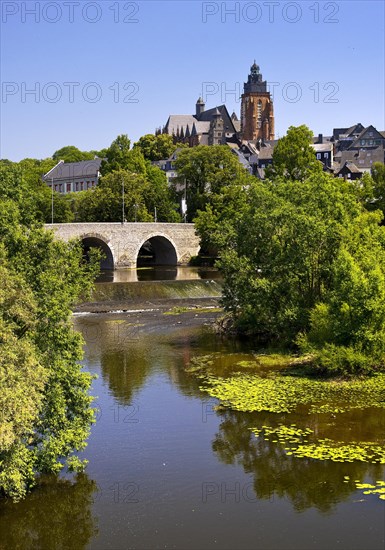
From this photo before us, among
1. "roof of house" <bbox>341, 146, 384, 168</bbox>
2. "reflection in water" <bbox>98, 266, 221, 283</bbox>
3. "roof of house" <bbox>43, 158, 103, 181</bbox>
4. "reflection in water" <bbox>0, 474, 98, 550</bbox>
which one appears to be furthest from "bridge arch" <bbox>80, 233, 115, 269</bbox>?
"roof of house" <bbox>341, 146, 384, 168</bbox>

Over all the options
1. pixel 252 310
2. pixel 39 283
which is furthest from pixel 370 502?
pixel 252 310

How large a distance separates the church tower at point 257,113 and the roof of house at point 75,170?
58.0 meters

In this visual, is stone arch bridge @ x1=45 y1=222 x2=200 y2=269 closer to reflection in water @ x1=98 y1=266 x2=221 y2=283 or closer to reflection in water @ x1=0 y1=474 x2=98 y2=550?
reflection in water @ x1=98 y1=266 x2=221 y2=283

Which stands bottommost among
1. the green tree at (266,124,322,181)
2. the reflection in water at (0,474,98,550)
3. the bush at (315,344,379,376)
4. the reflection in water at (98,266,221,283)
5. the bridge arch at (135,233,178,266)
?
the reflection in water at (0,474,98,550)

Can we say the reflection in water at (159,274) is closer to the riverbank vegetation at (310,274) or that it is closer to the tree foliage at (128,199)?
the tree foliage at (128,199)

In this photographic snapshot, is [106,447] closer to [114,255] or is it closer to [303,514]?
[303,514]

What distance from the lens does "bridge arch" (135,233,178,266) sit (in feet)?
292

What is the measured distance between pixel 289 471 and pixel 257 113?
181965mm

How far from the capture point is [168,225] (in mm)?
88375

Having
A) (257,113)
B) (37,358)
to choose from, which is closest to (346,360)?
(37,358)

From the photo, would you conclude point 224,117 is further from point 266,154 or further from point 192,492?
point 192,492

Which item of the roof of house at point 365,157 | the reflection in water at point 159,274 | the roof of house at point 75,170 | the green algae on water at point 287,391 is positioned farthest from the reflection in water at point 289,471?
the roof of house at point 365,157

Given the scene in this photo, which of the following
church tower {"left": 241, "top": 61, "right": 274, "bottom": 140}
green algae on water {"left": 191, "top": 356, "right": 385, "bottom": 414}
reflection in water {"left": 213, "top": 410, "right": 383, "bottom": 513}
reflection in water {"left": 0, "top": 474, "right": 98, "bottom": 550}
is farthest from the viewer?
church tower {"left": 241, "top": 61, "right": 274, "bottom": 140}

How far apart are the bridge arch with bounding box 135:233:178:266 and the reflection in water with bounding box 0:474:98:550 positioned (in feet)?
216
